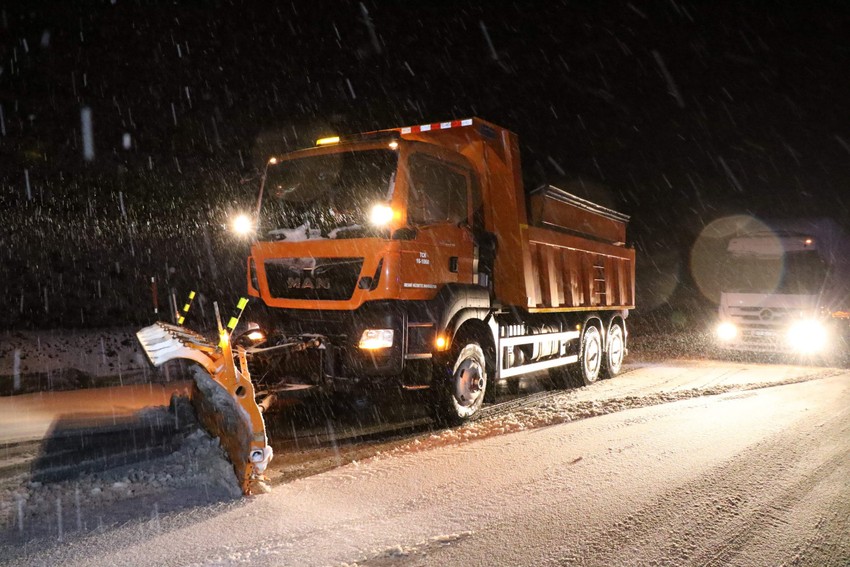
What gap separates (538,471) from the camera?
5156 mm

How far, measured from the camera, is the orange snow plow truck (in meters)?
6.04

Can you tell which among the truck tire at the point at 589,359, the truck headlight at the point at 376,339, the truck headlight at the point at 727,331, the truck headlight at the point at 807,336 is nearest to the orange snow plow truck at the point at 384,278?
the truck headlight at the point at 376,339

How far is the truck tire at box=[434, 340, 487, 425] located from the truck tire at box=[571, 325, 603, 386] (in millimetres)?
3336

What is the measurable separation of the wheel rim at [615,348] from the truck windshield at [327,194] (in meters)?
6.49

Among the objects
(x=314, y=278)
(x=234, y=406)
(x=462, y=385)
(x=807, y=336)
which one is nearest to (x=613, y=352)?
(x=807, y=336)

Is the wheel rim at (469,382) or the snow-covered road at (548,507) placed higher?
the wheel rim at (469,382)

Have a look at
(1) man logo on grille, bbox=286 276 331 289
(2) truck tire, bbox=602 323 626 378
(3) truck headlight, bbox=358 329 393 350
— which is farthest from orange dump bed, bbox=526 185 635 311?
(1) man logo on grille, bbox=286 276 331 289

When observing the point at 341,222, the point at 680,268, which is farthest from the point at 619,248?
the point at 680,268

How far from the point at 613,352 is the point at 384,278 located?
6.65 meters

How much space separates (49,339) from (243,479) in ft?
39.6

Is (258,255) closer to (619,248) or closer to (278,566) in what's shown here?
(278,566)

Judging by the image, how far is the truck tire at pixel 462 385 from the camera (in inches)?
265

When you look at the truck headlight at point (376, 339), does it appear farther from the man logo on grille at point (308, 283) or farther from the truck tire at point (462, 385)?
the truck tire at point (462, 385)

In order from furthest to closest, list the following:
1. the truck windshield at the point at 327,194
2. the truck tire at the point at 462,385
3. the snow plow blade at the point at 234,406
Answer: the truck tire at the point at 462,385 → the truck windshield at the point at 327,194 → the snow plow blade at the point at 234,406
